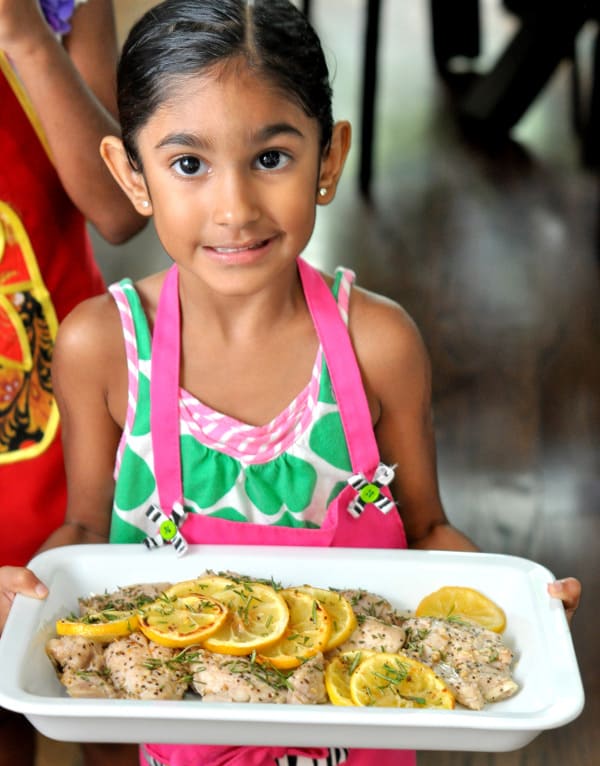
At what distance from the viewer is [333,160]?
55.0 inches

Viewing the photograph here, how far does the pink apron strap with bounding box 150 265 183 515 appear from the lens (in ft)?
4.83

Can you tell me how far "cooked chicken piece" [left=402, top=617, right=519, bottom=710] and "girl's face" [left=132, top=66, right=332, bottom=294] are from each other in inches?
16.1

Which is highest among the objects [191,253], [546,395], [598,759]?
[191,253]

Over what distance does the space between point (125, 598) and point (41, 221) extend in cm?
52

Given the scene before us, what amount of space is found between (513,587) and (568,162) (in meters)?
3.27

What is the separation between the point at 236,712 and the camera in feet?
3.54

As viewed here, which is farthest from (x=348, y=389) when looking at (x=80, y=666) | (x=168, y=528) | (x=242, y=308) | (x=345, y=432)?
(x=80, y=666)

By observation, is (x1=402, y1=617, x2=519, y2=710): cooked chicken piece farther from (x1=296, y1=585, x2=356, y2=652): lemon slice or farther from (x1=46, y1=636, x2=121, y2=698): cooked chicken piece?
(x1=46, y1=636, x2=121, y2=698): cooked chicken piece

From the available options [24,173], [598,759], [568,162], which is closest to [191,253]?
[24,173]

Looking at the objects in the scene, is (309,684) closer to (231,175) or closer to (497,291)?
(231,175)

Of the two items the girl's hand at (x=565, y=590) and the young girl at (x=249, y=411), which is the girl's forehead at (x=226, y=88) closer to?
the young girl at (x=249, y=411)

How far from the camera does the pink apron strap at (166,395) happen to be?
57.9 inches

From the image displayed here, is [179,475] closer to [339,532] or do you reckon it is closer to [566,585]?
[339,532]

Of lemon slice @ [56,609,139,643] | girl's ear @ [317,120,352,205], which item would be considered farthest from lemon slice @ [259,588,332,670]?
girl's ear @ [317,120,352,205]
